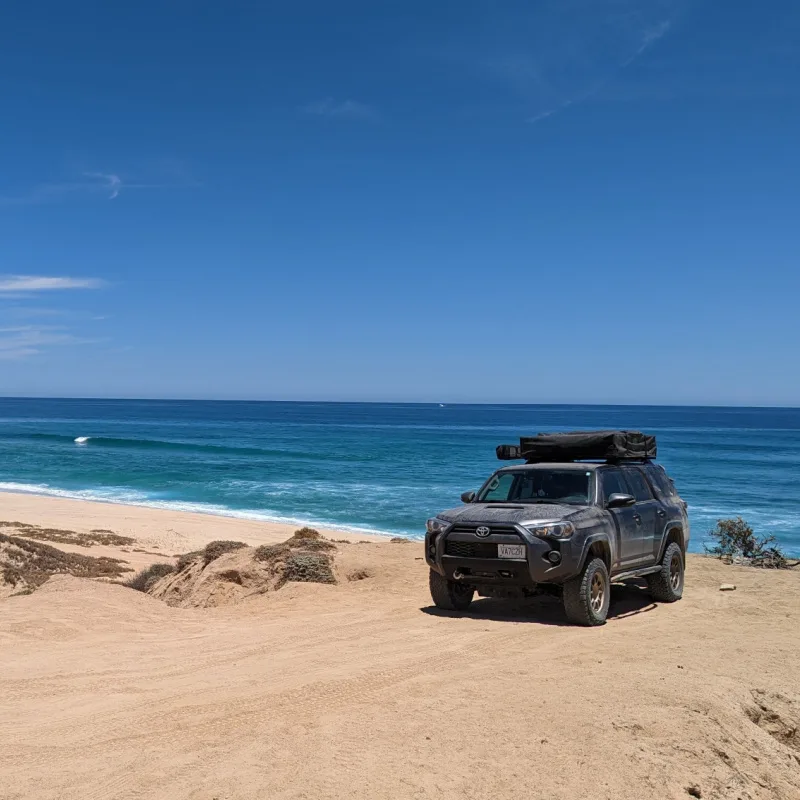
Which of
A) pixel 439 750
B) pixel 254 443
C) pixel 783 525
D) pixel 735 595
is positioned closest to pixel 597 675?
pixel 439 750

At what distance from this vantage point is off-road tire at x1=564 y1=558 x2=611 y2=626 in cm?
916

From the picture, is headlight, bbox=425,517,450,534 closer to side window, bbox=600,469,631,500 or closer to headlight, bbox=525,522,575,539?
headlight, bbox=525,522,575,539

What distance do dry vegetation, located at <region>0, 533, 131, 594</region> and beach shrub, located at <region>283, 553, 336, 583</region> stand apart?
3717mm

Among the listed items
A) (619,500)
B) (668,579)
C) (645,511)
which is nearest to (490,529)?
(619,500)

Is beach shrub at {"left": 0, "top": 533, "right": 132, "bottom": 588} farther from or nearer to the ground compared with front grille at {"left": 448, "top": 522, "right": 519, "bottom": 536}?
nearer to the ground

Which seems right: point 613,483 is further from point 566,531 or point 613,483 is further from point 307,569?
point 307,569

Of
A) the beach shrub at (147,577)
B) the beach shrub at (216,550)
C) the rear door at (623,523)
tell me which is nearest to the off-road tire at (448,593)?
the rear door at (623,523)

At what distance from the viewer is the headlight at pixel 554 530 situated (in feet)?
29.5

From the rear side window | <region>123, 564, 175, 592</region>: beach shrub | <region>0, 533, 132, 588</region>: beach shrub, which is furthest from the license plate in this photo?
<region>0, 533, 132, 588</region>: beach shrub

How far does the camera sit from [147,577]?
13.9m

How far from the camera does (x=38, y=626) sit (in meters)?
9.20

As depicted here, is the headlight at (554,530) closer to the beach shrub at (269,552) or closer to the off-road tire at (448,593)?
the off-road tire at (448,593)

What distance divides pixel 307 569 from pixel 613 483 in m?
4.86

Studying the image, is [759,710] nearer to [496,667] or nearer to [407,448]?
[496,667]
